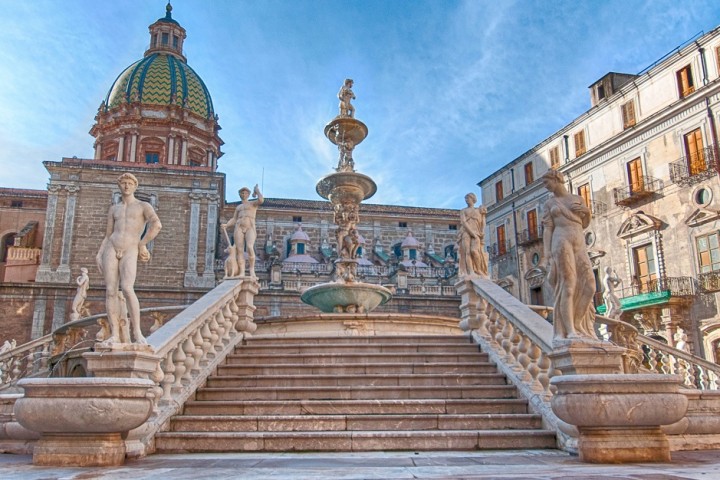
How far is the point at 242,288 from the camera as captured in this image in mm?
9883

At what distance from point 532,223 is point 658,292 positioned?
1026cm

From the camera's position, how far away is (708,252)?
888 inches

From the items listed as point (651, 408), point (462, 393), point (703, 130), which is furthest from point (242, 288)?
point (703, 130)

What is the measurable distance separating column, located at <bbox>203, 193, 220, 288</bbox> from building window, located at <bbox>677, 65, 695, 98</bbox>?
24.6 meters

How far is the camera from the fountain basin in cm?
1194

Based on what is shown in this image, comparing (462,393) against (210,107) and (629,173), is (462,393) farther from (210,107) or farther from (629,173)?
(210,107)

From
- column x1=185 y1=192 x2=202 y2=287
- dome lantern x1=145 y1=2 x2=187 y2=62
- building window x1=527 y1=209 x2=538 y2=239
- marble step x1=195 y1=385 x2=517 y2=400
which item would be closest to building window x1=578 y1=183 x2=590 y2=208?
building window x1=527 y1=209 x2=538 y2=239

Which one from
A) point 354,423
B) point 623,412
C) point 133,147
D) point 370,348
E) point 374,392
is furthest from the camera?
point 133,147

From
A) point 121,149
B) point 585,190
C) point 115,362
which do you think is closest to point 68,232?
point 121,149

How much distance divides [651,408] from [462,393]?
244 centimetres

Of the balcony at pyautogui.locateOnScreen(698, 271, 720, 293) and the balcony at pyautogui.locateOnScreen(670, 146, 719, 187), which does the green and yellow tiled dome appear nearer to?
the balcony at pyautogui.locateOnScreen(670, 146, 719, 187)

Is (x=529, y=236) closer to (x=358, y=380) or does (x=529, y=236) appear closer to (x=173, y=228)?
(x=173, y=228)

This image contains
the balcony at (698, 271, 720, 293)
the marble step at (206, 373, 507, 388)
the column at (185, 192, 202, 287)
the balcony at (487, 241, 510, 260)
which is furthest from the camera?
the balcony at (487, 241, 510, 260)

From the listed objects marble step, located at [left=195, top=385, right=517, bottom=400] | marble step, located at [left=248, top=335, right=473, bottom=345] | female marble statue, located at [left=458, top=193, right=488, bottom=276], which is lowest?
marble step, located at [left=195, top=385, right=517, bottom=400]
